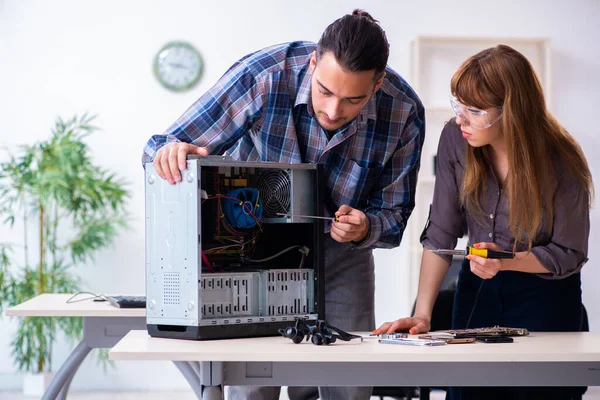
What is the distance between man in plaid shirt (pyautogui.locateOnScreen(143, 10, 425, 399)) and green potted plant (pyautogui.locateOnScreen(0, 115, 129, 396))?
2154mm

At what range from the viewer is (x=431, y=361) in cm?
157

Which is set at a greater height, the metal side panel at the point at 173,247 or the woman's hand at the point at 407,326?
the metal side panel at the point at 173,247

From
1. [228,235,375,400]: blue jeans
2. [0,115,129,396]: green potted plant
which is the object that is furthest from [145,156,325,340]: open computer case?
[0,115,129,396]: green potted plant

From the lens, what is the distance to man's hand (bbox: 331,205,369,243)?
6.05 feet

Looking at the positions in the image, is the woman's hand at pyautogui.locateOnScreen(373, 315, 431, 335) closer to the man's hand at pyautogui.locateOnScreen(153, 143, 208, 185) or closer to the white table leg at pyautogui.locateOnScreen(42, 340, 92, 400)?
the man's hand at pyautogui.locateOnScreen(153, 143, 208, 185)

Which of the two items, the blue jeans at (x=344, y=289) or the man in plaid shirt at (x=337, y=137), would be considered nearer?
the man in plaid shirt at (x=337, y=137)

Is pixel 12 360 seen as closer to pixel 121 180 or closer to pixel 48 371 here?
pixel 48 371

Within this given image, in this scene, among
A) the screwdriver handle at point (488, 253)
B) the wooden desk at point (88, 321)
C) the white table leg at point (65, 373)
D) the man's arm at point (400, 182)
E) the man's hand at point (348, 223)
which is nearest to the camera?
the screwdriver handle at point (488, 253)

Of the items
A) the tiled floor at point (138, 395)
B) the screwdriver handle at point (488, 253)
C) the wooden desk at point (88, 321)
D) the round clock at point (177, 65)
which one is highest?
the round clock at point (177, 65)

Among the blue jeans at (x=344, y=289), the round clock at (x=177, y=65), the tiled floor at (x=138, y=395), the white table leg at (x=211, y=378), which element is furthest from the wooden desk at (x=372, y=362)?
the round clock at (x=177, y=65)

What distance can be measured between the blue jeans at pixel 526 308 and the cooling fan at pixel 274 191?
579 mm

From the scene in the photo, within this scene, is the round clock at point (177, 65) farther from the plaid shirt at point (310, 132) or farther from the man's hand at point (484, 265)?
the man's hand at point (484, 265)

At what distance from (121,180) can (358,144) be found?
8.91ft

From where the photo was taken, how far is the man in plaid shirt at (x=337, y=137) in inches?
73.5
